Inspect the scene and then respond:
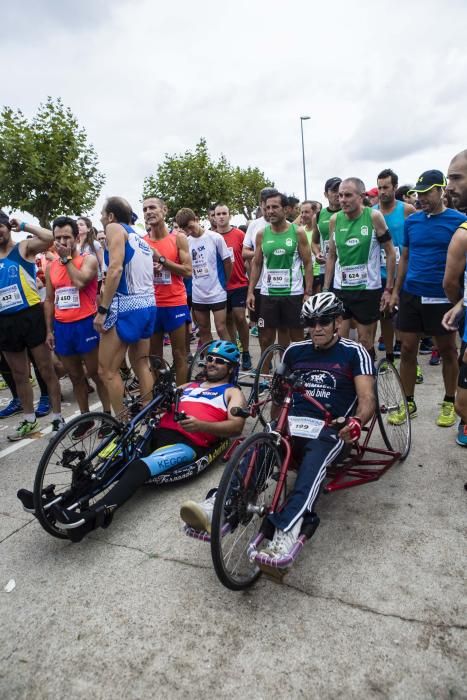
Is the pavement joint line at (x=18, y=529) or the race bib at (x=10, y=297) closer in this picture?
the pavement joint line at (x=18, y=529)

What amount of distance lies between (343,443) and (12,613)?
1.96m

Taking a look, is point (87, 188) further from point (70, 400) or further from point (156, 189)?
point (70, 400)

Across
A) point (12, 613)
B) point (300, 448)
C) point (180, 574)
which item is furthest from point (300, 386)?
point (12, 613)

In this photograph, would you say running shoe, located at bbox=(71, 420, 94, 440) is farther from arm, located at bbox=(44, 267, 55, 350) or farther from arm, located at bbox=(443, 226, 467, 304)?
arm, located at bbox=(443, 226, 467, 304)

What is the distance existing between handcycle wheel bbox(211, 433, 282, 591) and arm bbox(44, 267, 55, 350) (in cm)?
287

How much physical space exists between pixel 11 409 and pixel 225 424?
11.4 feet

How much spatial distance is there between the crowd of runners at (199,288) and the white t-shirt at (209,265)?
0.01 m

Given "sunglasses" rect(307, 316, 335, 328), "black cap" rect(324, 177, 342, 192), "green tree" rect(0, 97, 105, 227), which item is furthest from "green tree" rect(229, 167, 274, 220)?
"sunglasses" rect(307, 316, 335, 328)

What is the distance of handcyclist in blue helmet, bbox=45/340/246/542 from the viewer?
2.90m

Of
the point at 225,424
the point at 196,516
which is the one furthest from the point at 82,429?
the point at 196,516

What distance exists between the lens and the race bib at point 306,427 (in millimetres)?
2830

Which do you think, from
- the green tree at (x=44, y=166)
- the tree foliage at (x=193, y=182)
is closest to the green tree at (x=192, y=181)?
the tree foliage at (x=193, y=182)

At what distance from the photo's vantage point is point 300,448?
289cm

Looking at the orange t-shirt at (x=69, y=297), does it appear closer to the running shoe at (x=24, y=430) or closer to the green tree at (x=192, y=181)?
the running shoe at (x=24, y=430)
